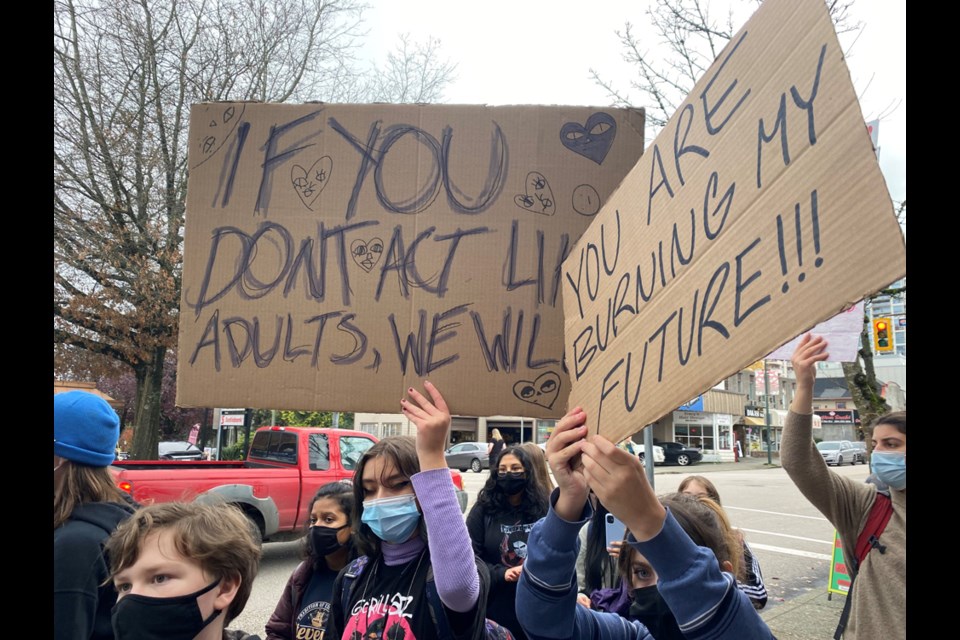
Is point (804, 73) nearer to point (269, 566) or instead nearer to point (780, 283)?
point (780, 283)

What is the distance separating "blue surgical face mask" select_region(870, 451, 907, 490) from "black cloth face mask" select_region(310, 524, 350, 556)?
252 cm

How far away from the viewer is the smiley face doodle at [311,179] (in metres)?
2.09

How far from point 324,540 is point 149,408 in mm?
10047

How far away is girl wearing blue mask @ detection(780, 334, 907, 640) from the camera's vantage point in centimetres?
264

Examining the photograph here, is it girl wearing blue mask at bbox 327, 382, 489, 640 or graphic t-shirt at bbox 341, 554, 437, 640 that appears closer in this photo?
girl wearing blue mask at bbox 327, 382, 489, 640

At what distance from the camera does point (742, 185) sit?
119 cm

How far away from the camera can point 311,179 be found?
2102 millimetres

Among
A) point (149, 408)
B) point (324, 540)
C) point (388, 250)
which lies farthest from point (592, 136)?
point (149, 408)

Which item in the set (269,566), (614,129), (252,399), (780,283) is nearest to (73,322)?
(269,566)

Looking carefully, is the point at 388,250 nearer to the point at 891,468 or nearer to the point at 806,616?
the point at 891,468

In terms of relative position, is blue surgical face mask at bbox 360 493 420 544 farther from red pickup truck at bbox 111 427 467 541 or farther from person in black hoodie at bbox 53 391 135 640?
red pickup truck at bbox 111 427 467 541

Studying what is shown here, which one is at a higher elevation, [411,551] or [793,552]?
[411,551]

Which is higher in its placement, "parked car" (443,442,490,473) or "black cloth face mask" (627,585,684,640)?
"black cloth face mask" (627,585,684,640)

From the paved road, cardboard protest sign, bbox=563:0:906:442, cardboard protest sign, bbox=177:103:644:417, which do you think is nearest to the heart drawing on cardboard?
cardboard protest sign, bbox=177:103:644:417
